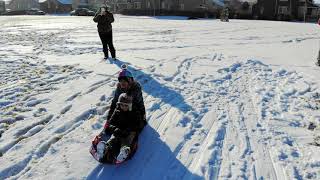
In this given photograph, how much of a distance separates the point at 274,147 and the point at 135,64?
7.31 meters

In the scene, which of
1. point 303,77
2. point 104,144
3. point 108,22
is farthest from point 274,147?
point 108,22

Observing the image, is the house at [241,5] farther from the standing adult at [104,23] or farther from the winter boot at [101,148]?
the winter boot at [101,148]

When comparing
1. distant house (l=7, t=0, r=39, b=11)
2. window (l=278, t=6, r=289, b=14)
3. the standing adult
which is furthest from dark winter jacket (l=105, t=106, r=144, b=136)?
distant house (l=7, t=0, r=39, b=11)

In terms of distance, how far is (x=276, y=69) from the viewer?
1215cm

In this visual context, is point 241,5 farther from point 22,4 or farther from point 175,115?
point 22,4

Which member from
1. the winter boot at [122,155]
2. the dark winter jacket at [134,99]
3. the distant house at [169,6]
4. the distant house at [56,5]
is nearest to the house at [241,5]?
the distant house at [169,6]

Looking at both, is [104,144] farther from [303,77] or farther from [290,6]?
[290,6]

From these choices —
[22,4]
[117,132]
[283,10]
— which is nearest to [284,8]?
[283,10]

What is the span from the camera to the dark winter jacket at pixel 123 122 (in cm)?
614

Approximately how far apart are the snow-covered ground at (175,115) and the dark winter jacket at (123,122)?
437 millimetres

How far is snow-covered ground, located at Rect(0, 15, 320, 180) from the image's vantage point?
568 centimetres

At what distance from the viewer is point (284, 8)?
197ft

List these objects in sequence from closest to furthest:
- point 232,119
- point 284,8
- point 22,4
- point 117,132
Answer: point 117,132, point 232,119, point 284,8, point 22,4

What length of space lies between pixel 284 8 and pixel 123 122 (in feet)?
195
